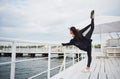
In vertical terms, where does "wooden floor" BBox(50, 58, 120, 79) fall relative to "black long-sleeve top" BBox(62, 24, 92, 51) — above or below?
below

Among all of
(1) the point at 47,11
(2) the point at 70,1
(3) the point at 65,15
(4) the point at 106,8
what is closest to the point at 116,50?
(4) the point at 106,8

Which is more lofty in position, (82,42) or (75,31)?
(75,31)

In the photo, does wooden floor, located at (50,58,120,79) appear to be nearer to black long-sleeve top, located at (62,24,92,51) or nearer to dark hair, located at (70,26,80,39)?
black long-sleeve top, located at (62,24,92,51)

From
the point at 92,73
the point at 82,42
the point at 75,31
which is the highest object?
the point at 75,31

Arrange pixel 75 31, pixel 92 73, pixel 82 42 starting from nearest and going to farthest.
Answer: pixel 75 31 → pixel 82 42 → pixel 92 73

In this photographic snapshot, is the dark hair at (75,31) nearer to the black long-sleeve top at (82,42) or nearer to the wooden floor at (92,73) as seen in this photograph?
the black long-sleeve top at (82,42)

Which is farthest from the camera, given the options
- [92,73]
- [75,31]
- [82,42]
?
[92,73]

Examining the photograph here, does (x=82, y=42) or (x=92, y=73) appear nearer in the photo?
(x=82, y=42)

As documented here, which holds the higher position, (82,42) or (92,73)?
(82,42)

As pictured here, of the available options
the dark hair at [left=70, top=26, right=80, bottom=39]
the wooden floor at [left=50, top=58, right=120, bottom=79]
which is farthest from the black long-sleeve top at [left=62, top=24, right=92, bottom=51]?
the wooden floor at [left=50, top=58, right=120, bottom=79]

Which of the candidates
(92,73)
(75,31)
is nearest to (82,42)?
(75,31)

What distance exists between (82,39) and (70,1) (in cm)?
1432

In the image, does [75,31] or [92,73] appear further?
[92,73]

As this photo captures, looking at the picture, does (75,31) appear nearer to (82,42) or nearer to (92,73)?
(82,42)
